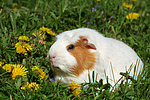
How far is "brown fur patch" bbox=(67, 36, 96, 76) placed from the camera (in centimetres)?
268

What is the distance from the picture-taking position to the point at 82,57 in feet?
8.85


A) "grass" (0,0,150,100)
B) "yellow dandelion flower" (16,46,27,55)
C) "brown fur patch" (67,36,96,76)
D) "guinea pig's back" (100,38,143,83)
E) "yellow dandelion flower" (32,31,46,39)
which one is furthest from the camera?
"yellow dandelion flower" (32,31,46,39)

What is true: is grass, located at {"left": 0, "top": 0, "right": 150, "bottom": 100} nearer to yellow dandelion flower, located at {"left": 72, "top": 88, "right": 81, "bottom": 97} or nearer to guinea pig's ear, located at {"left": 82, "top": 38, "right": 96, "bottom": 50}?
yellow dandelion flower, located at {"left": 72, "top": 88, "right": 81, "bottom": 97}

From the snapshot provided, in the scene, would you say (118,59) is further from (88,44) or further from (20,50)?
(20,50)

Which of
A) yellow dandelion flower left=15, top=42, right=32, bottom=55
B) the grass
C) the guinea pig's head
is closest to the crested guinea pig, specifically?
the guinea pig's head

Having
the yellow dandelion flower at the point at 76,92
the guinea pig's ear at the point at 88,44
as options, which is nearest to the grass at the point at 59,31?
the yellow dandelion flower at the point at 76,92

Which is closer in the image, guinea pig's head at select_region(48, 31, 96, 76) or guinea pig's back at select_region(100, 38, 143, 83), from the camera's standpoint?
guinea pig's head at select_region(48, 31, 96, 76)

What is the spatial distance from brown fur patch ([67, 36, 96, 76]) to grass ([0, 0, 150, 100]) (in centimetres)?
22

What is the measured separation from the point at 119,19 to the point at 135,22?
0.33 m

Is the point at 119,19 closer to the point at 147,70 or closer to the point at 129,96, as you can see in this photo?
the point at 147,70

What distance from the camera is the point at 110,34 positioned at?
421 cm

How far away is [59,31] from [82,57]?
1.42 metres

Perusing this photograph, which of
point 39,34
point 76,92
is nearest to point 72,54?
point 76,92

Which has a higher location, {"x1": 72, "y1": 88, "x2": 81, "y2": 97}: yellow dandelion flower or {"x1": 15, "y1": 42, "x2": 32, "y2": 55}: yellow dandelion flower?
{"x1": 15, "y1": 42, "x2": 32, "y2": 55}: yellow dandelion flower
